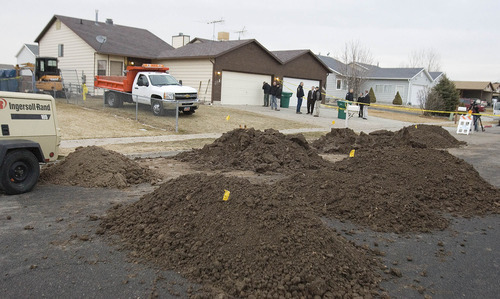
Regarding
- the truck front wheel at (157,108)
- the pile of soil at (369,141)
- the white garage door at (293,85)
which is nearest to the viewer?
the pile of soil at (369,141)

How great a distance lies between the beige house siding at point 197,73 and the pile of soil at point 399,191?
2005 centimetres

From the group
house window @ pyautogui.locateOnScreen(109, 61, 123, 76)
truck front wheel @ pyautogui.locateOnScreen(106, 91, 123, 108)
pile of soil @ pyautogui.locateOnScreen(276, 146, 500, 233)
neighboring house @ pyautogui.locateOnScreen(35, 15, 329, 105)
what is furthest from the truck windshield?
pile of soil @ pyautogui.locateOnScreen(276, 146, 500, 233)

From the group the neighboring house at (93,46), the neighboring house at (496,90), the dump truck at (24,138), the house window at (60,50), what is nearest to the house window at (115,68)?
the neighboring house at (93,46)

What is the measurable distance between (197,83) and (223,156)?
62.6 ft

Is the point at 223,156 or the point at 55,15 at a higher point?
the point at 55,15

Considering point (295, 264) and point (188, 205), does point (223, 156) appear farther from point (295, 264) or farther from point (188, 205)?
point (295, 264)

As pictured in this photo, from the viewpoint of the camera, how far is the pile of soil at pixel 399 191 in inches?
268

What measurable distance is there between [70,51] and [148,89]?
1586 cm

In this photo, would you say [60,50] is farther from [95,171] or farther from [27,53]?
[27,53]

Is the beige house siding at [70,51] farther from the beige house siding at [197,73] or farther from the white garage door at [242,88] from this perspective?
the white garage door at [242,88]

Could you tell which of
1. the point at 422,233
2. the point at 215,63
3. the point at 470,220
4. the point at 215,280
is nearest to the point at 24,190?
the point at 215,280

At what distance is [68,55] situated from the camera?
33562mm

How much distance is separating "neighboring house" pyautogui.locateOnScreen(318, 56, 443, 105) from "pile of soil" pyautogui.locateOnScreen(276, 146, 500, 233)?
4233cm

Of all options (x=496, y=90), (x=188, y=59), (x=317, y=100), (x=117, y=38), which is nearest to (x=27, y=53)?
(x=117, y=38)
